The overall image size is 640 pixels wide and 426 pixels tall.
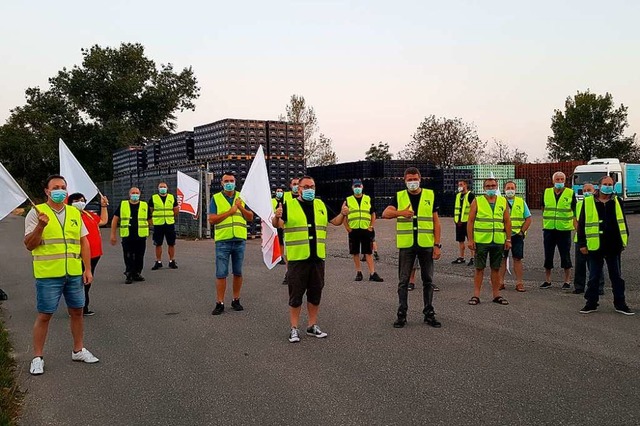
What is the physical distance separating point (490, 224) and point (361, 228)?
10.5 feet

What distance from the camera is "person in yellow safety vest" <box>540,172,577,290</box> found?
396 inches

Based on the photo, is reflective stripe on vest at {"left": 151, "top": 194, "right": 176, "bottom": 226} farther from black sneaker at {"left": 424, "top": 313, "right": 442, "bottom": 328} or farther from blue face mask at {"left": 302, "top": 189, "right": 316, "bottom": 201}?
black sneaker at {"left": 424, "top": 313, "right": 442, "bottom": 328}

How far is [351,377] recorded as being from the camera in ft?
17.7

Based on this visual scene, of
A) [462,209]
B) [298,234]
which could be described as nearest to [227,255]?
[298,234]

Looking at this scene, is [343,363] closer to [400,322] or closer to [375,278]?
[400,322]

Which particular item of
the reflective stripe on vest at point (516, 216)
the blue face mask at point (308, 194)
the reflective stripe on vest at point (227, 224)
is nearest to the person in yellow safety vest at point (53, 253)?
the blue face mask at point (308, 194)

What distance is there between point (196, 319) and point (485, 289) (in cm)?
504

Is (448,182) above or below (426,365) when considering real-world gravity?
above

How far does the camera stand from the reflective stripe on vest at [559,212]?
10.1 m

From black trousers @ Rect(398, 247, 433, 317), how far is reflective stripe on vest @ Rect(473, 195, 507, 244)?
5.32ft

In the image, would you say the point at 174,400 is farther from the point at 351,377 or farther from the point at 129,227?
the point at 129,227

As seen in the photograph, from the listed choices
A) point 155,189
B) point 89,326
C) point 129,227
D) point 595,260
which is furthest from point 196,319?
point 155,189

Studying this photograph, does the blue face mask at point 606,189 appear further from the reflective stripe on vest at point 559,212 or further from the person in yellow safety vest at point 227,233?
the person in yellow safety vest at point 227,233

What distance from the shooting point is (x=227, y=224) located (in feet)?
28.0
